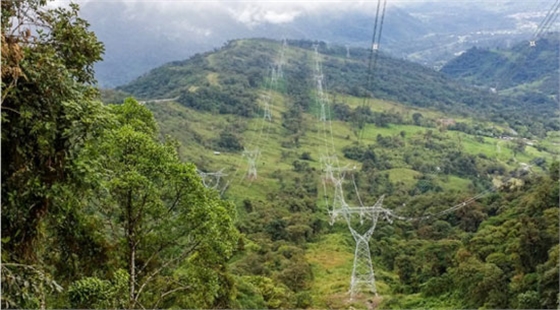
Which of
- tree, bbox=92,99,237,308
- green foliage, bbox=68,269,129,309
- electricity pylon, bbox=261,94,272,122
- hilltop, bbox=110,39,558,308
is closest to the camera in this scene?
green foliage, bbox=68,269,129,309

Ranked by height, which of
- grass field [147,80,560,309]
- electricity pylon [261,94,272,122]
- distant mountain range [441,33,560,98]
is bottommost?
grass field [147,80,560,309]

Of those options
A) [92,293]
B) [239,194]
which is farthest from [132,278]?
[239,194]

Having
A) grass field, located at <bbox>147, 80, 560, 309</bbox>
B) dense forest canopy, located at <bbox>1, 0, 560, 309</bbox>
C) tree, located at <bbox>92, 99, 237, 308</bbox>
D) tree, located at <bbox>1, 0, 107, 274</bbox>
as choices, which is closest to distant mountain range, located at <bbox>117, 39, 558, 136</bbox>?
dense forest canopy, located at <bbox>1, 0, 560, 309</bbox>

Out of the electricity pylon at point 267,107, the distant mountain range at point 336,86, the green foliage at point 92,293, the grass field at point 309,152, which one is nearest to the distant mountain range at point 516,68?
the distant mountain range at point 336,86

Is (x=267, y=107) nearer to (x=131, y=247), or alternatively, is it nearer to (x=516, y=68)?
(x=516, y=68)

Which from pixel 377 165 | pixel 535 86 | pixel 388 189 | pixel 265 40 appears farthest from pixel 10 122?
pixel 265 40

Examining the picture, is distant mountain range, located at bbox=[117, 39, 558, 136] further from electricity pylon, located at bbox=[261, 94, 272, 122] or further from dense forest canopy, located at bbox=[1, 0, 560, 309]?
electricity pylon, located at bbox=[261, 94, 272, 122]
